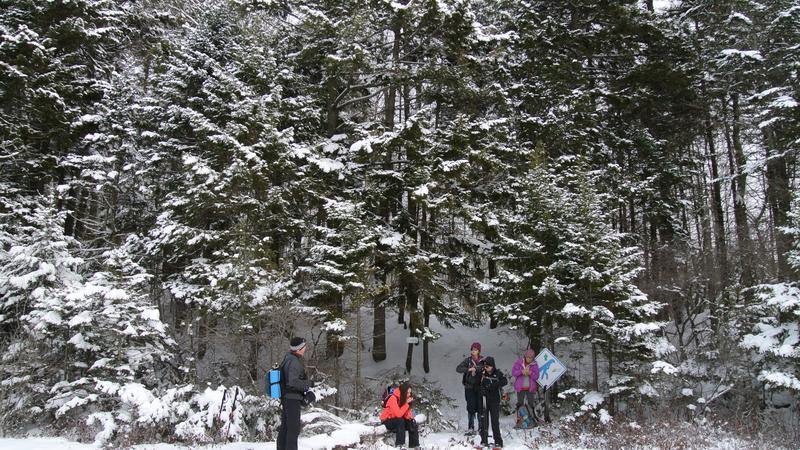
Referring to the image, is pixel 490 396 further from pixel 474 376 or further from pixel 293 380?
pixel 293 380

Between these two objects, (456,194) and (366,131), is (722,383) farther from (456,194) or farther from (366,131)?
(366,131)

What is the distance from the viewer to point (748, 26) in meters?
16.5

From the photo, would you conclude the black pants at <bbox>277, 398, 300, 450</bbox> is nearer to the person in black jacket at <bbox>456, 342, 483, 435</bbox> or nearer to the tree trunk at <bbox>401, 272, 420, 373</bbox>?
the person in black jacket at <bbox>456, 342, 483, 435</bbox>

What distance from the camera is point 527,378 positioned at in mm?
12562

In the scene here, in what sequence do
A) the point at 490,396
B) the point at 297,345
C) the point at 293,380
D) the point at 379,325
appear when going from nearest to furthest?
1. the point at 293,380
2. the point at 297,345
3. the point at 490,396
4. the point at 379,325

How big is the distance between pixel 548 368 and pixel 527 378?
648 mm

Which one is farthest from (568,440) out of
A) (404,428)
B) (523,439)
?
(404,428)

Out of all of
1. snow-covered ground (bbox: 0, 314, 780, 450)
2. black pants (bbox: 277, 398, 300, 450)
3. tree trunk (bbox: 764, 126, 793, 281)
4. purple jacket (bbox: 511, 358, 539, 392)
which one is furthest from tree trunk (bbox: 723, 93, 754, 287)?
black pants (bbox: 277, 398, 300, 450)

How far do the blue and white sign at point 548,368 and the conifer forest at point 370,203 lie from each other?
3.17 ft

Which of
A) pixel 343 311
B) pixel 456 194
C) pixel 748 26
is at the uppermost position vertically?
pixel 748 26

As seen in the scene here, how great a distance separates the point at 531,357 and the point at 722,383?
4.49m

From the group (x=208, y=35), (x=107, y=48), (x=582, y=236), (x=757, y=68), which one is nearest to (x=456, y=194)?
(x=582, y=236)

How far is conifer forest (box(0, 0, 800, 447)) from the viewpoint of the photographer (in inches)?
468

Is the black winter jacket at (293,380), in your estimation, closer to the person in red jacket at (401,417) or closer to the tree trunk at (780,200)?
the person in red jacket at (401,417)
